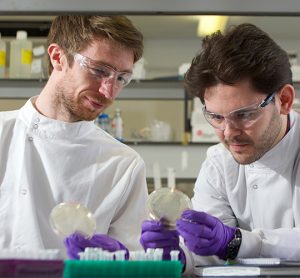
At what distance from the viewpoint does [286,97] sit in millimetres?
1684

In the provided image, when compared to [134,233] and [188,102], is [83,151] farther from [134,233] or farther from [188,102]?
[188,102]

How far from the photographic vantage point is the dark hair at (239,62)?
156cm

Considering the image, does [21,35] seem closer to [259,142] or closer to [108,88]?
[108,88]

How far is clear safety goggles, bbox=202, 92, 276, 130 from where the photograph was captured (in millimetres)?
1530

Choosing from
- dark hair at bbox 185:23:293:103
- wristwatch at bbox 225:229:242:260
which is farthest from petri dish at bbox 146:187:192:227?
dark hair at bbox 185:23:293:103

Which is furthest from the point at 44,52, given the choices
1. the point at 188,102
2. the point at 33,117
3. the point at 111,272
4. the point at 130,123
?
the point at 111,272

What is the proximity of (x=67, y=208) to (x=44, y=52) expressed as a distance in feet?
8.07

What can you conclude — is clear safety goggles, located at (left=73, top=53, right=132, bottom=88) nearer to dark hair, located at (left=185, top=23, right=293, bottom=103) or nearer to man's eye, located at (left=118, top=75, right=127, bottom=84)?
man's eye, located at (left=118, top=75, right=127, bottom=84)

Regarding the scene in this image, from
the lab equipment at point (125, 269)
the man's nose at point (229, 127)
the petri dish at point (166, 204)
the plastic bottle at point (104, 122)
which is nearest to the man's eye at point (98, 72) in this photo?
the man's nose at point (229, 127)

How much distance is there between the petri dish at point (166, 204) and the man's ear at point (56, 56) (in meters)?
0.81

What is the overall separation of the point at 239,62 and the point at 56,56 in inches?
25.4

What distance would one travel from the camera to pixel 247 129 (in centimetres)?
157

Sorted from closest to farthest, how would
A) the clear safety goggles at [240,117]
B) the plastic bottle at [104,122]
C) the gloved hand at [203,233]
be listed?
1. the gloved hand at [203,233]
2. the clear safety goggles at [240,117]
3. the plastic bottle at [104,122]

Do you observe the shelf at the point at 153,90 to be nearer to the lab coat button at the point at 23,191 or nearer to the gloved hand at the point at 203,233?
the lab coat button at the point at 23,191
